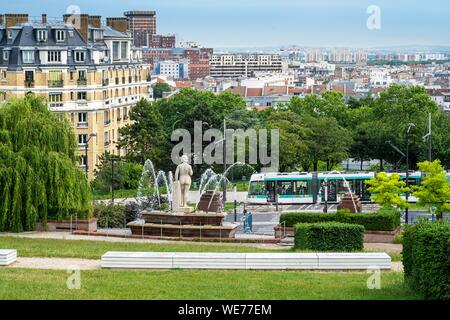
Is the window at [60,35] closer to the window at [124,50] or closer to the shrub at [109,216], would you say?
the window at [124,50]

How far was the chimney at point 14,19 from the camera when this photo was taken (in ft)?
268

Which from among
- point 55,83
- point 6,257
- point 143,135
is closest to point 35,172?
point 6,257

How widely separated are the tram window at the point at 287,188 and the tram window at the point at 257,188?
1.11 meters

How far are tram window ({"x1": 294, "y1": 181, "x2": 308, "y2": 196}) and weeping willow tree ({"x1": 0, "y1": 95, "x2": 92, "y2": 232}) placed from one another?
62.1 ft

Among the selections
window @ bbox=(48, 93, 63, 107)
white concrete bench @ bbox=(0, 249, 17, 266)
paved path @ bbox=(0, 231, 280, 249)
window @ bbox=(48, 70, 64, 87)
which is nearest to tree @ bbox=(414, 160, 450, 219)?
paved path @ bbox=(0, 231, 280, 249)

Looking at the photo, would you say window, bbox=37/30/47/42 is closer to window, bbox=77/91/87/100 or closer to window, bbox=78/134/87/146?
window, bbox=77/91/87/100

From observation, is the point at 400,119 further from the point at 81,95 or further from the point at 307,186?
the point at 307,186

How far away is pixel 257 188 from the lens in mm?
61688

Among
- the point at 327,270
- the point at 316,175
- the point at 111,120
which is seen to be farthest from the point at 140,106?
the point at 327,270

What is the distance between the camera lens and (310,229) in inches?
1298

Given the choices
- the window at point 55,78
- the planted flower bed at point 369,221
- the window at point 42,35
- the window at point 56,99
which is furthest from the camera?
the window at point 42,35

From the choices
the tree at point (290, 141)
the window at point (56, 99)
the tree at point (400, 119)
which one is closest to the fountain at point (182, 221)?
the tree at point (290, 141)
